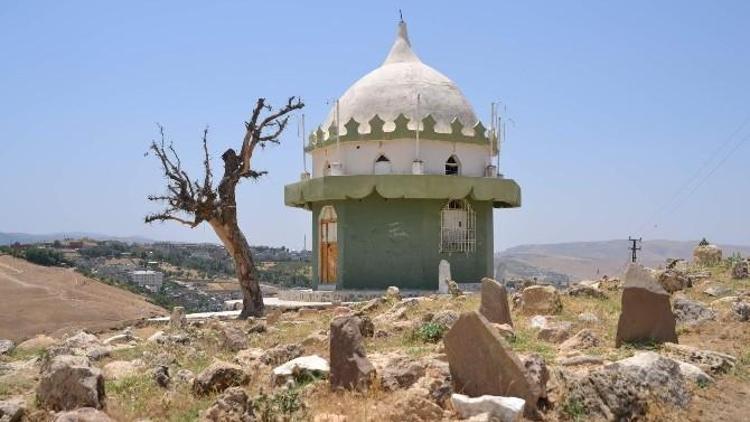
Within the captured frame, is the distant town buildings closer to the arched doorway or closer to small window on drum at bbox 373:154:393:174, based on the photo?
the arched doorway

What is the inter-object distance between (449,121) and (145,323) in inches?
396

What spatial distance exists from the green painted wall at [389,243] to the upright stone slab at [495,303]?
10.1 m

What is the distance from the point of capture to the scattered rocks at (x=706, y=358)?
28.5 feet

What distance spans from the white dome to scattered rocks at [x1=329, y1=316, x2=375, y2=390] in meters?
14.2

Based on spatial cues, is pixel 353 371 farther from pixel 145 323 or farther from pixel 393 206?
pixel 393 206

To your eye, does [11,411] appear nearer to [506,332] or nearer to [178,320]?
[506,332]

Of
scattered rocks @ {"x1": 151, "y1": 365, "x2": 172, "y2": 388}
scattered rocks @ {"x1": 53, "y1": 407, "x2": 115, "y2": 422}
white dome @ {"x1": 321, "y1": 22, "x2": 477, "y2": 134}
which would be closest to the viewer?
scattered rocks @ {"x1": 53, "y1": 407, "x2": 115, "y2": 422}

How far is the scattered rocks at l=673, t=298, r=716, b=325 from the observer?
454 inches

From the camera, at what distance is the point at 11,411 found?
25.6 feet

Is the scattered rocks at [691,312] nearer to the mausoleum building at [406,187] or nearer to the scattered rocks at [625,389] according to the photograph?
the scattered rocks at [625,389]

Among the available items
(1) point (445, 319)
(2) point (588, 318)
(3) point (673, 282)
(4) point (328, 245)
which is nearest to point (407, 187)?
(4) point (328, 245)

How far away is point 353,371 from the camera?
7.97 metres

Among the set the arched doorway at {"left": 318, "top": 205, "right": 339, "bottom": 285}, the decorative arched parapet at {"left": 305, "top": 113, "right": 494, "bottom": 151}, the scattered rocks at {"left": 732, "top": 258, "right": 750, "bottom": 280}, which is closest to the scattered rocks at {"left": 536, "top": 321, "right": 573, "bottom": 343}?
the scattered rocks at {"left": 732, "top": 258, "right": 750, "bottom": 280}

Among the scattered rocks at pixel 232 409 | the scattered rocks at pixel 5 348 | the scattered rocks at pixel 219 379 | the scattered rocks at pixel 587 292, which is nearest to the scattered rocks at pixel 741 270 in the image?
the scattered rocks at pixel 587 292
